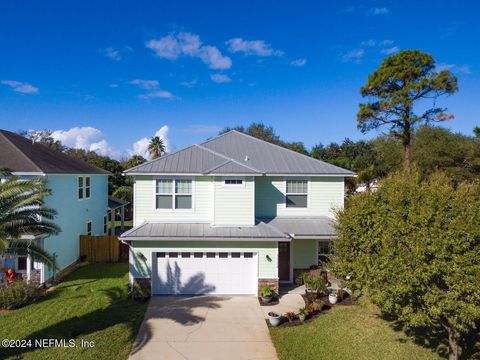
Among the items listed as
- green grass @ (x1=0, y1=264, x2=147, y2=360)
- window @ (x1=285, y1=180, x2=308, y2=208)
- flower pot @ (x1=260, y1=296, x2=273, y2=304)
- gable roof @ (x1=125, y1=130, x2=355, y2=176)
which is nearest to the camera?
green grass @ (x1=0, y1=264, x2=147, y2=360)

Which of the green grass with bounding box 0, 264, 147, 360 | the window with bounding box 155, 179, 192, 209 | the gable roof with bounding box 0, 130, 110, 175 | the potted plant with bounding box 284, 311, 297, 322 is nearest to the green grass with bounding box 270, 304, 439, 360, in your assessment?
the potted plant with bounding box 284, 311, 297, 322

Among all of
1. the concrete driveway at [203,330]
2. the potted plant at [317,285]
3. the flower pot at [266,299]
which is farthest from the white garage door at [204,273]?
the potted plant at [317,285]

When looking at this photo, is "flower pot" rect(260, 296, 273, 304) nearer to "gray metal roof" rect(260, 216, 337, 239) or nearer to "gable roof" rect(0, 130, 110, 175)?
"gray metal roof" rect(260, 216, 337, 239)

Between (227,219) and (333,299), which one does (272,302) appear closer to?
(333,299)

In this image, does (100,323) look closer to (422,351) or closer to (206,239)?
(206,239)

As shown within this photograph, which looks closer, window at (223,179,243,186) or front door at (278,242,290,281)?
window at (223,179,243,186)
